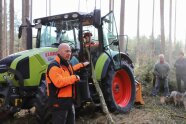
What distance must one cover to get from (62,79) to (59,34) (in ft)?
10.7

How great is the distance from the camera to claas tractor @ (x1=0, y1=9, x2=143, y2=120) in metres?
6.93

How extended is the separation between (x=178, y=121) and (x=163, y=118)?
69cm

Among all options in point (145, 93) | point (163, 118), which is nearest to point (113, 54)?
point (163, 118)

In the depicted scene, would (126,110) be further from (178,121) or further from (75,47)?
(75,47)

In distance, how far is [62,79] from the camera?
5.27 m

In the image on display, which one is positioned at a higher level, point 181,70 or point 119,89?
point 181,70

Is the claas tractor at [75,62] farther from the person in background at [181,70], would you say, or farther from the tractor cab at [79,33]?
the person in background at [181,70]

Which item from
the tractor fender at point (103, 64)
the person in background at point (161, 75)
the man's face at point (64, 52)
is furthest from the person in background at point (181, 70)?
the man's face at point (64, 52)

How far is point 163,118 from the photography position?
8.20m

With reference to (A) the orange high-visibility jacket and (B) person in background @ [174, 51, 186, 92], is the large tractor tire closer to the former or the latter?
(A) the orange high-visibility jacket

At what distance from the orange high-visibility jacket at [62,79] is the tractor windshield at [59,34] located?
2.52 metres

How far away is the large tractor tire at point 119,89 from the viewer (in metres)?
8.33

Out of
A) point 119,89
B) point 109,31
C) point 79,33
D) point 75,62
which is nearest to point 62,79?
point 75,62

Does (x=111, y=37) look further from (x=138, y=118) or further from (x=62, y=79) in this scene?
(x=62, y=79)
